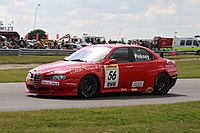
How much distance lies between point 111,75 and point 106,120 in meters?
4.88

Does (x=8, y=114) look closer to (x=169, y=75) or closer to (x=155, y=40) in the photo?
(x=169, y=75)

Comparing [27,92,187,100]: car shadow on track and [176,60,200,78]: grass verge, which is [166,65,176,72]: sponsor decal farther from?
[176,60,200,78]: grass verge

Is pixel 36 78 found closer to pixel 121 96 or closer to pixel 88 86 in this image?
pixel 88 86

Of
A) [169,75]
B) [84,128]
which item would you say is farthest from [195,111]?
[169,75]

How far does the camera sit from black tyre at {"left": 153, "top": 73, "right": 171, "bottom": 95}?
15.0 meters

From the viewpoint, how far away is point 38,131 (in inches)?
304

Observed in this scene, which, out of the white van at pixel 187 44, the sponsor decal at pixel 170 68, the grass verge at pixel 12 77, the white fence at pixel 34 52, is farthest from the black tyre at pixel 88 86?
the white van at pixel 187 44

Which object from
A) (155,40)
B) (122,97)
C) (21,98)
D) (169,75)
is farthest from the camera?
(155,40)

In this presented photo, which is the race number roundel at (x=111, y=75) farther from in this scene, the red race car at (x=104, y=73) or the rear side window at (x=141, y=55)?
the rear side window at (x=141, y=55)

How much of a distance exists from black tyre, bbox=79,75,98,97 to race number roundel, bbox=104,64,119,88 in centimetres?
35

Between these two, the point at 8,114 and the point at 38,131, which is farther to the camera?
the point at 8,114

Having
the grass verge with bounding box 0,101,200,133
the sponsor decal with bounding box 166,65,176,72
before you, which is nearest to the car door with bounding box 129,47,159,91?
the sponsor decal with bounding box 166,65,176,72

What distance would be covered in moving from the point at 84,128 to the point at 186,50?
55.6 metres

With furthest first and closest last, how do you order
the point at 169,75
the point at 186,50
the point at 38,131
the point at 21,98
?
the point at 186,50 → the point at 169,75 → the point at 21,98 → the point at 38,131
